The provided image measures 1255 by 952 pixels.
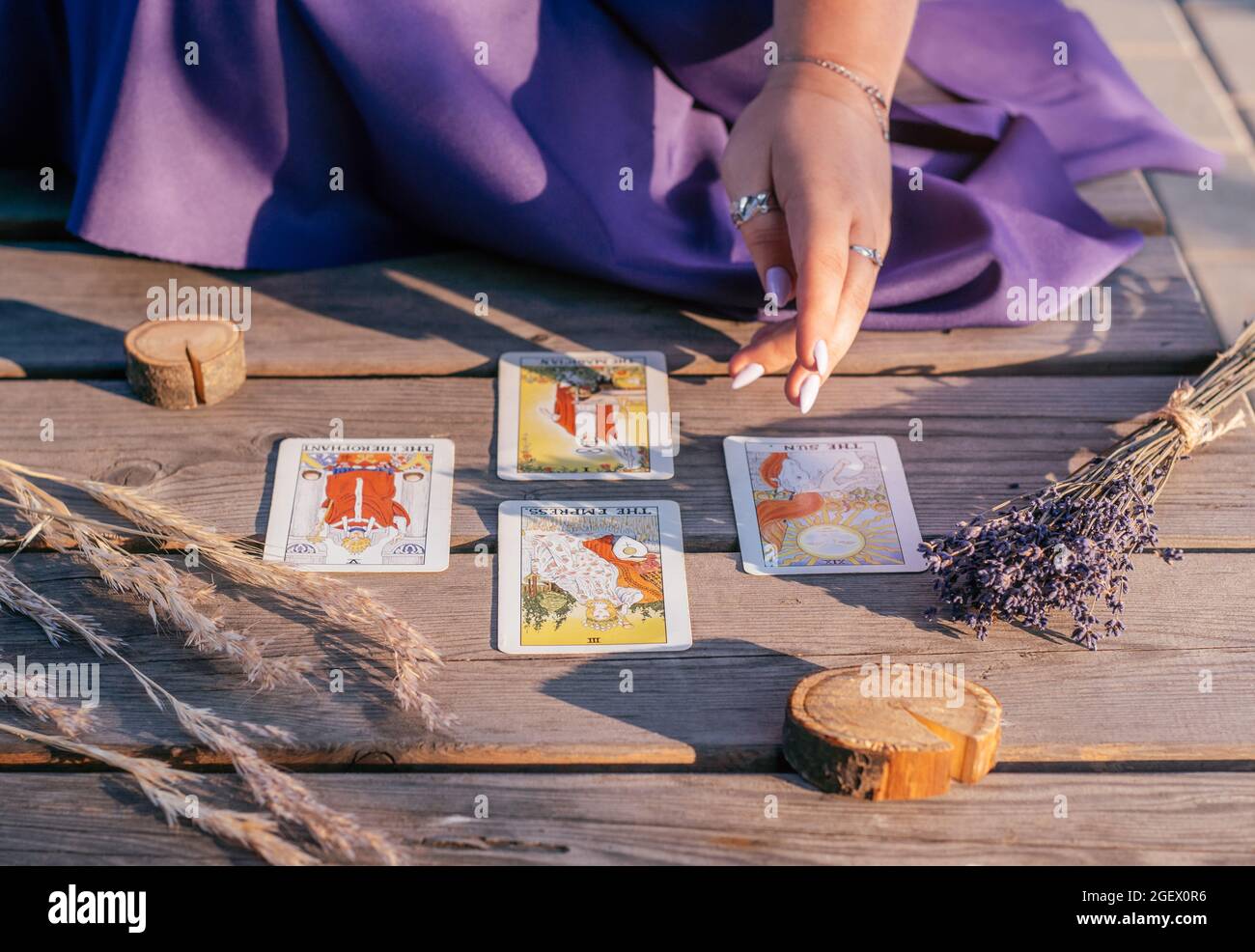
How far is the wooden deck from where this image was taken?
1299 millimetres

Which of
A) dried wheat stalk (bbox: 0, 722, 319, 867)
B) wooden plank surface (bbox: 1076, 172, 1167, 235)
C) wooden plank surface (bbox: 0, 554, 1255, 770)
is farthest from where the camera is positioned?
wooden plank surface (bbox: 1076, 172, 1167, 235)

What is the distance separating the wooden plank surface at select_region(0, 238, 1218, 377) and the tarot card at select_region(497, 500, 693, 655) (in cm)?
35

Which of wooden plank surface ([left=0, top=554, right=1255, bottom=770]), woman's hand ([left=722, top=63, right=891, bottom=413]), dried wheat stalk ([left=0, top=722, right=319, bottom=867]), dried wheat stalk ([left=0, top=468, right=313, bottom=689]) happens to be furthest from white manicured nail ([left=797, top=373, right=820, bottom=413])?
dried wheat stalk ([left=0, top=722, right=319, bottom=867])

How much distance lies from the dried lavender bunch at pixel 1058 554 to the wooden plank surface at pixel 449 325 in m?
0.40

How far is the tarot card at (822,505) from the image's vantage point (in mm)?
1574

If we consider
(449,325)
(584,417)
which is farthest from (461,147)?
(584,417)

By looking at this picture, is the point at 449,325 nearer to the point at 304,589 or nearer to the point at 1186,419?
the point at 304,589

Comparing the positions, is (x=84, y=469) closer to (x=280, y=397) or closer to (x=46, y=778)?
(x=280, y=397)

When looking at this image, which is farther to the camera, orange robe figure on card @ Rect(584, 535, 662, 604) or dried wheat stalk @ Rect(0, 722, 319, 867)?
orange robe figure on card @ Rect(584, 535, 662, 604)

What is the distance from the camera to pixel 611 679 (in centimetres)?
142

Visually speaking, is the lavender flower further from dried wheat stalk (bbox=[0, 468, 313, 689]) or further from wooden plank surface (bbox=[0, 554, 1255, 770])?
dried wheat stalk (bbox=[0, 468, 313, 689])

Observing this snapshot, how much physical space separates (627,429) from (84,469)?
0.74m

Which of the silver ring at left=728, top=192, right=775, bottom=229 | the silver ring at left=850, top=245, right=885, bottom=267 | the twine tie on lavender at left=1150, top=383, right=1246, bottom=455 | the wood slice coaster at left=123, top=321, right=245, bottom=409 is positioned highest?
the silver ring at left=728, top=192, right=775, bottom=229

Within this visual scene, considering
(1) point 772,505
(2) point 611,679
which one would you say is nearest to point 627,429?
(1) point 772,505
